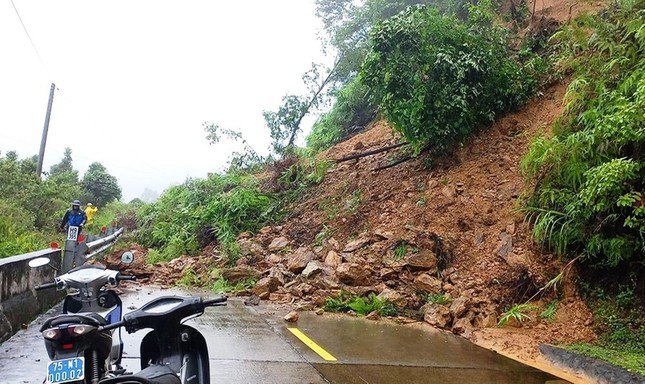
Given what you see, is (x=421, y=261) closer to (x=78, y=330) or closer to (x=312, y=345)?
(x=312, y=345)

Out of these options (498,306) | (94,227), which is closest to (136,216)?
(94,227)

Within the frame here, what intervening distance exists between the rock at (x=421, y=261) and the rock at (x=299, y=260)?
217 cm

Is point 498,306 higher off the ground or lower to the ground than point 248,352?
lower

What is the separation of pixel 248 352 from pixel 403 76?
7.81 metres

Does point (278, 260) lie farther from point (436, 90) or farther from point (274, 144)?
point (274, 144)

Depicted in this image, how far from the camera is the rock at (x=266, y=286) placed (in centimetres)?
958

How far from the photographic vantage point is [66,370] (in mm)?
2723

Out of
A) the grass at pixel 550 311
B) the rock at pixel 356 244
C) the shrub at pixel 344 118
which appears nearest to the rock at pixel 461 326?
the grass at pixel 550 311

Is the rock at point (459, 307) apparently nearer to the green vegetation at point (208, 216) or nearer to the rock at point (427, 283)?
the rock at point (427, 283)

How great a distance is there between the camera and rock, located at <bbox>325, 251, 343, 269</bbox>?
1018 cm

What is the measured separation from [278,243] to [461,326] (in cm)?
618

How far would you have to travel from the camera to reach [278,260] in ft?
37.9

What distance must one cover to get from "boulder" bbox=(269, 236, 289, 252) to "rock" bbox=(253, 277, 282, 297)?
2592mm

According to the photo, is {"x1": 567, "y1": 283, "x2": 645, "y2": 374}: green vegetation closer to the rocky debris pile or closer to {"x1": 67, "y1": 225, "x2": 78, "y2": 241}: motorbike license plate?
the rocky debris pile
